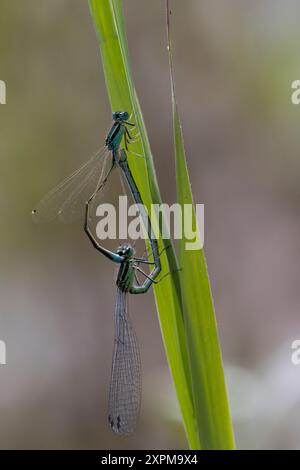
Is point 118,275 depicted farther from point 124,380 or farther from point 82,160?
point 82,160

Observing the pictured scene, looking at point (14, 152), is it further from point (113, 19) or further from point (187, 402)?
point (187, 402)

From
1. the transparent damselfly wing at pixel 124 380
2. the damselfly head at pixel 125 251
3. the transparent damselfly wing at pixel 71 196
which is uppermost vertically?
the transparent damselfly wing at pixel 71 196

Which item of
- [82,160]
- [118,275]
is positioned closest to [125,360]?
[118,275]

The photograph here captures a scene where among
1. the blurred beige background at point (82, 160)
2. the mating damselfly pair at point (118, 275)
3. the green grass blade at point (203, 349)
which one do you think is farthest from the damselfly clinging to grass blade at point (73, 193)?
the blurred beige background at point (82, 160)

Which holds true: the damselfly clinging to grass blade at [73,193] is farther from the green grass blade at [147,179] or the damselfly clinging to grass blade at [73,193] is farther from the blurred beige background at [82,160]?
the blurred beige background at [82,160]

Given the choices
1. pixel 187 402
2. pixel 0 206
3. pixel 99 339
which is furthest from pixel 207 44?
pixel 187 402

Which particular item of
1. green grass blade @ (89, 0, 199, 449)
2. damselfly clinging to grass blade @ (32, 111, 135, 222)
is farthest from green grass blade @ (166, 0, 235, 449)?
damselfly clinging to grass blade @ (32, 111, 135, 222)
